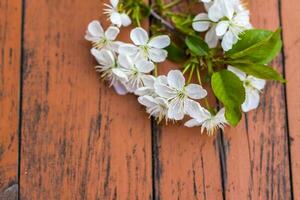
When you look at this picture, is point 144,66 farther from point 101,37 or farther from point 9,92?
point 9,92

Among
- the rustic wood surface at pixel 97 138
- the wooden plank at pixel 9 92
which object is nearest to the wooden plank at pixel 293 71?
the rustic wood surface at pixel 97 138

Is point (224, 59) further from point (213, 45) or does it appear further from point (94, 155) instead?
point (94, 155)

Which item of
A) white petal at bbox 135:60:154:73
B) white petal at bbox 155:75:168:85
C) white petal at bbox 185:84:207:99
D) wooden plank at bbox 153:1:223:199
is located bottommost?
wooden plank at bbox 153:1:223:199

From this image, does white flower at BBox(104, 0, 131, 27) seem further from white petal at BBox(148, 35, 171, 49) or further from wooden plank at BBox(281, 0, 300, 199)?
wooden plank at BBox(281, 0, 300, 199)

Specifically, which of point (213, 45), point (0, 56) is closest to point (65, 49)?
point (0, 56)

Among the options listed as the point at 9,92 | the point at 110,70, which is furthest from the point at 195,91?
the point at 9,92

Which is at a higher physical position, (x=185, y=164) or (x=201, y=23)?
(x=201, y=23)

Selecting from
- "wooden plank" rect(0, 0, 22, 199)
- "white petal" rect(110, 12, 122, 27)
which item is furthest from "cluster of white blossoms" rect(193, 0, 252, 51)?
"wooden plank" rect(0, 0, 22, 199)

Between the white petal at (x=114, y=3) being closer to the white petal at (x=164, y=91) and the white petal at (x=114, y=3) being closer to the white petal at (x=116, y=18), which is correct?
the white petal at (x=116, y=18)
